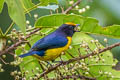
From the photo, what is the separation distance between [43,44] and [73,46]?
1.43ft

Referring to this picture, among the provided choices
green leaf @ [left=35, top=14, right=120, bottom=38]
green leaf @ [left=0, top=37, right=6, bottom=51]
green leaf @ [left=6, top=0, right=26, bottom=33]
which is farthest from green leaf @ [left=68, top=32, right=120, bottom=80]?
green leaf @ [left=6, top=0, right=26, bottom=33]

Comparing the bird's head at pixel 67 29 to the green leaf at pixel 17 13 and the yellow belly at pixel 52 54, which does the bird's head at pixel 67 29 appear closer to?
the yellow belly at pixel 52 54

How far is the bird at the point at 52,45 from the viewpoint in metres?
2.62

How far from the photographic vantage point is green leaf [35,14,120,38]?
6.79 ft

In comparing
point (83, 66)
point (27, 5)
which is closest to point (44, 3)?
point (27, 5)

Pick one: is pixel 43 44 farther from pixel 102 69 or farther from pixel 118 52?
pixel 118 52

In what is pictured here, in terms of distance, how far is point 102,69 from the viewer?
7.77ft

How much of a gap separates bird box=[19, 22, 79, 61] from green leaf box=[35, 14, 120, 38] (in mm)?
304

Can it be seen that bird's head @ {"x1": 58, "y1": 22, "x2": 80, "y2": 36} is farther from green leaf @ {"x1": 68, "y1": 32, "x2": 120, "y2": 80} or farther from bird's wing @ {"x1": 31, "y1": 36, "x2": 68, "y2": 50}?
green leaf @ {"x1": 68, "y1": 32, "x2": 120, "y2": 80}

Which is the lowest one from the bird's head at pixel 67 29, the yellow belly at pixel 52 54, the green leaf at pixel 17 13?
the yellow belly at pixel 52 54

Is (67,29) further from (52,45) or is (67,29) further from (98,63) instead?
(98,63)

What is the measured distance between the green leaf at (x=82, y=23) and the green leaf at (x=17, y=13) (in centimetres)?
66

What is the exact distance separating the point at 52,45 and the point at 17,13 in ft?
5.32

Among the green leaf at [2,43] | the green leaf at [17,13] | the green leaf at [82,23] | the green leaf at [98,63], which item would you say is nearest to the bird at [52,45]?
the green leaf at [98,63]
